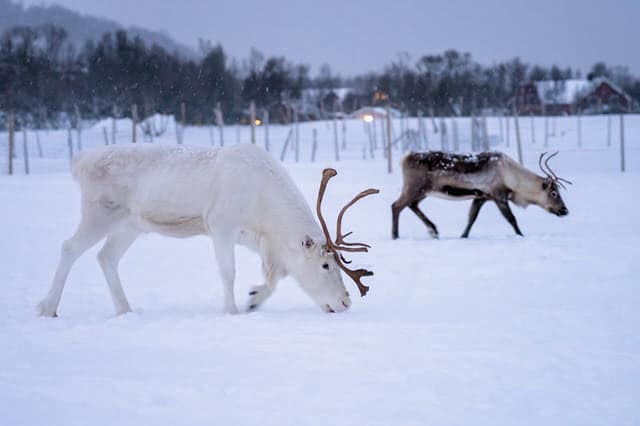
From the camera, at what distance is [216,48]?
46750 mm

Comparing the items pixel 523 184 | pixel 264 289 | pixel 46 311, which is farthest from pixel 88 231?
pixel 523 184

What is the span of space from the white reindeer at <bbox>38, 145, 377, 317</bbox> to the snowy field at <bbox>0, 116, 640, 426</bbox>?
0.33 meters

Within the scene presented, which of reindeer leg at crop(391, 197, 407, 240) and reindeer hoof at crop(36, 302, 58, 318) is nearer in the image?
reindeer hoof at crop(36, 302, 58, 318)

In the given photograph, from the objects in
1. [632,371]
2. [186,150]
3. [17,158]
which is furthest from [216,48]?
[632,371]

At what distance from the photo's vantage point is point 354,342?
4008 mm

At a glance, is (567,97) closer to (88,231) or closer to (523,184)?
(523,184)

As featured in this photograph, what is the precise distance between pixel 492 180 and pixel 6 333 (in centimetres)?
822

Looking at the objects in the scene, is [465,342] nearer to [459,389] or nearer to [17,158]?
[459,389]

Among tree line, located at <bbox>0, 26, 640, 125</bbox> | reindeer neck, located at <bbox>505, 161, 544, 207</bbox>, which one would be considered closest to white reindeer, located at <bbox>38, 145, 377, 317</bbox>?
reindeer neck, located at <bbox>505, 161, 544, 207</bbox>

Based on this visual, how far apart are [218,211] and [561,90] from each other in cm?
6292

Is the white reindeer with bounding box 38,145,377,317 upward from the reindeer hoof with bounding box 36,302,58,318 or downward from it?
upward

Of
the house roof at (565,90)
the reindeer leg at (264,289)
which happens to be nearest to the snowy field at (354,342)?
the reindeer leg at (264,289)

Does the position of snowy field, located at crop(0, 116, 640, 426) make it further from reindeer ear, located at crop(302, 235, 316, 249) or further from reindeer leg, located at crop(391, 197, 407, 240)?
reindeer leg, located at crop(391, 197, 407, 240)

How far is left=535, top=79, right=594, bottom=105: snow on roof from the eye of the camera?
6162 centimetres
